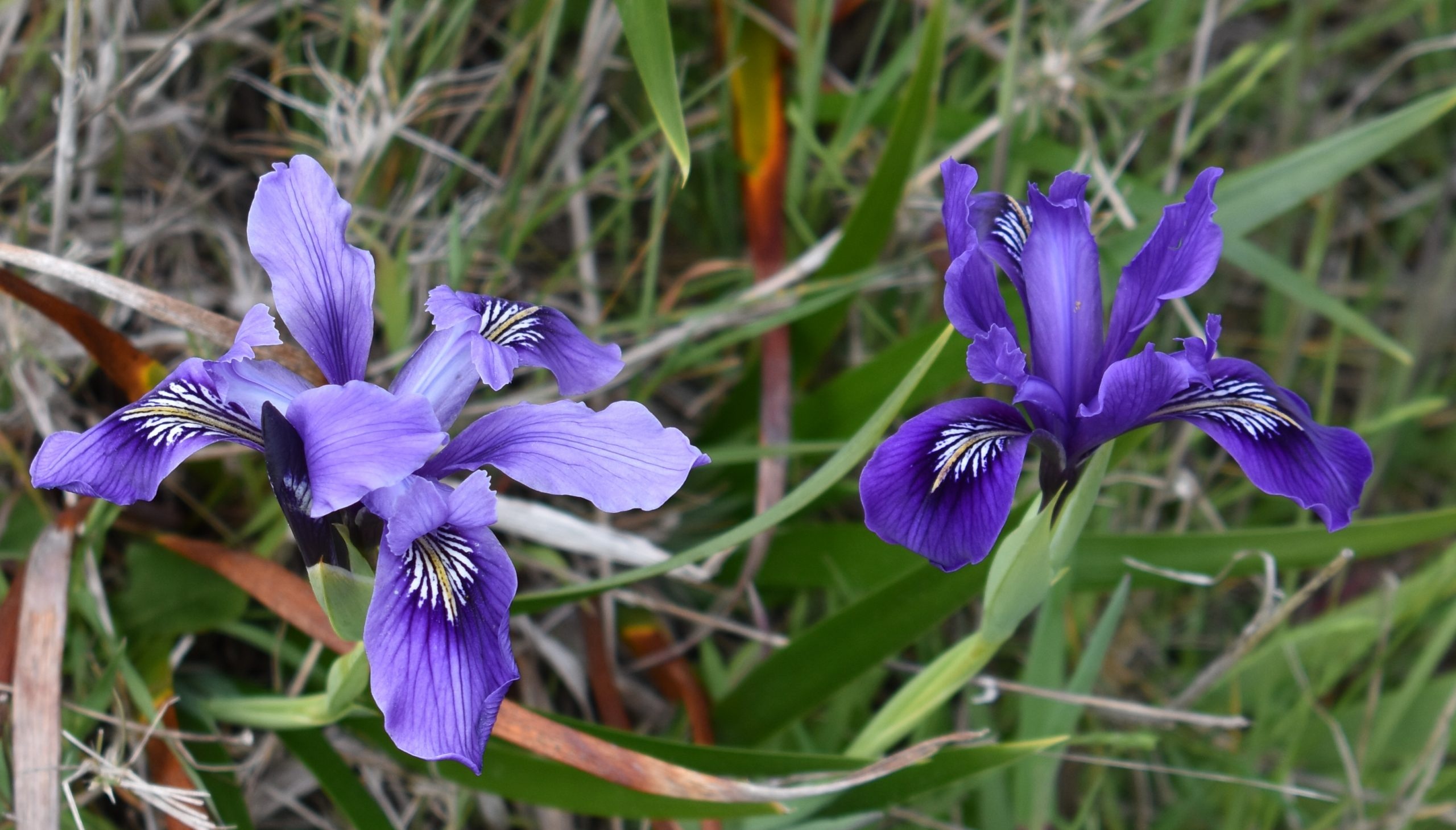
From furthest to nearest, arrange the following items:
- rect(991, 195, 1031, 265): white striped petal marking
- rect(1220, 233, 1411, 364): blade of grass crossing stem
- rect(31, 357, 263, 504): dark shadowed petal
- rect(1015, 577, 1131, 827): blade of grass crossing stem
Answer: rect(1220, 233, 1411, 364): blade of grass crossing stem < rect(1015, 577, 1131, 827): blade of grass crossing stem < rect(991, 195, 1031, 265): white striped petal marking < rect(31, 357, 263, 504): dark shadowed petal

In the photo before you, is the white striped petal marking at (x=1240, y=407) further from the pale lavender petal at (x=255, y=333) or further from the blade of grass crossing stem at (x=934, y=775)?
the pale lavender petal at (x=255, y=333)

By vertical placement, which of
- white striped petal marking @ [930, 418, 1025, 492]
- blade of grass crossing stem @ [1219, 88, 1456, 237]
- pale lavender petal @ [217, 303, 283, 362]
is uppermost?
blade of grass crossing stem @ [1219, 88, 1456, 237]

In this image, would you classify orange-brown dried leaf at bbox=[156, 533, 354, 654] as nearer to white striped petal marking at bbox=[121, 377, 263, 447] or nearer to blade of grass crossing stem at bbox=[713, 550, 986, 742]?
white striped petal marking at bbox=[121, 377, 263, 447]

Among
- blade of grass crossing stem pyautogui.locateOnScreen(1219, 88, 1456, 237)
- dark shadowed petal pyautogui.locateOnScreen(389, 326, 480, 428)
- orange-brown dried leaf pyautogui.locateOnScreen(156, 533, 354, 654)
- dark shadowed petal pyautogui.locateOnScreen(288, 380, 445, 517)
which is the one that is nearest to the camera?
dark shadowed petal pyautogui.locateOnScreen(288, 380, 445, 517)

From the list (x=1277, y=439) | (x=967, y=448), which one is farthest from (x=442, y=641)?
(x=1277, y=439)

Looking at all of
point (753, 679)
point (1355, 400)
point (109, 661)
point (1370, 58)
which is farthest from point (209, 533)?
point (1370, 58)

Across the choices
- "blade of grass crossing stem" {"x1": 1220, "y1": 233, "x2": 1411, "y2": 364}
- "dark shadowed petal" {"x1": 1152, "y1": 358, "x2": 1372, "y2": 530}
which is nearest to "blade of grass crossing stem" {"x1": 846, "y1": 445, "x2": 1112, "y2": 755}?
"dark shadowed petal" {"x1": 1152, "y1": 358, "x2": 1372, "y2": 530}
